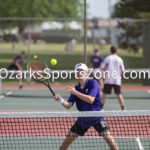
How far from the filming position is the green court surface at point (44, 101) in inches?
545

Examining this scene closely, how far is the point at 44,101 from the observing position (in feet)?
51.4

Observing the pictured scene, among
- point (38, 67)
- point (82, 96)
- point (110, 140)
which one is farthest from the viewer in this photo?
point (38, 67)

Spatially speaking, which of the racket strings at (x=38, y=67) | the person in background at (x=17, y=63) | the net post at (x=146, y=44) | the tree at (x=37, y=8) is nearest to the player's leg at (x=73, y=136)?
the racket strings at (x=38, y=67)

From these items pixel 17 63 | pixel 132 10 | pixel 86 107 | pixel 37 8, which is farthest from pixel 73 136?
pixel 37 8

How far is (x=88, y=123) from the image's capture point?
6852 millimetres

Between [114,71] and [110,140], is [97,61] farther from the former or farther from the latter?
[110,140]

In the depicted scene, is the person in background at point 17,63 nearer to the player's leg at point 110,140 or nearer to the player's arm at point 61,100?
the player's arm at point 61,100

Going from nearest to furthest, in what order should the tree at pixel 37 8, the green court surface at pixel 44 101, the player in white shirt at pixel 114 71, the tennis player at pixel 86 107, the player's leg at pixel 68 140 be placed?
the tennis player at pixel 86 107
the player's leg at pixel 68 140
the player in white shirt at pixel 114 71
the green court surface at pixel 44 101
the tree at pixel 37 8

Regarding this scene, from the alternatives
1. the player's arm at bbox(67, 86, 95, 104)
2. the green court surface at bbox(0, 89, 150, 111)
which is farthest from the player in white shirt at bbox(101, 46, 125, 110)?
the player's arm at bbox(67, 86, 95, 104)

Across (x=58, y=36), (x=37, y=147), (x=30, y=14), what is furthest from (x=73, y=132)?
(x=30, y=14)

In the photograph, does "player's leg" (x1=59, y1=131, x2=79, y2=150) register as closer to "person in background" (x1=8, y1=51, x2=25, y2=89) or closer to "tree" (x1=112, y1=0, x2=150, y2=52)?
"person in background" (x1=8, y1=51, x2=25, y2=89)

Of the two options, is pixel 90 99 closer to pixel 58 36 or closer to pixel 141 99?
pixel 141 99

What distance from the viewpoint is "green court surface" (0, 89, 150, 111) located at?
45.4 feet

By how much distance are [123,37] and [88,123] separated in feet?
77.2
